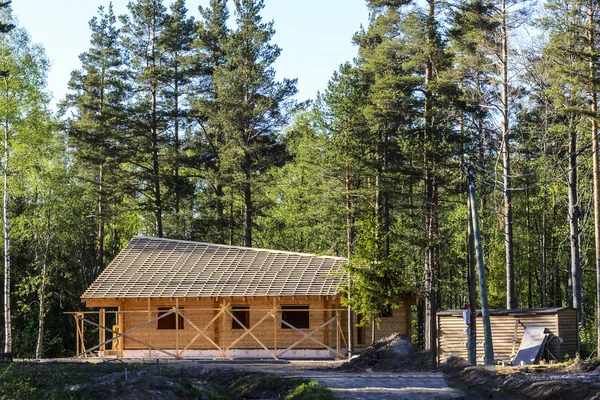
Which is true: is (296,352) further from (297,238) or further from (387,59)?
(297,238)

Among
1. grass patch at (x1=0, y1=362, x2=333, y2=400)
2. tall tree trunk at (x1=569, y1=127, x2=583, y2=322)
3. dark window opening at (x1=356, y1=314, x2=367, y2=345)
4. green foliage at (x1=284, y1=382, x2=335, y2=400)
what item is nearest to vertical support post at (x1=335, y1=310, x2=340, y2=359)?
dark window opening at (x1=356, y1=314, x2=367, y2=345)

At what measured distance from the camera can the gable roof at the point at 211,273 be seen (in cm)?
3253

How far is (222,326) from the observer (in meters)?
33.8

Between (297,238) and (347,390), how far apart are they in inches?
1449

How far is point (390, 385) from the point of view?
63.7 feet

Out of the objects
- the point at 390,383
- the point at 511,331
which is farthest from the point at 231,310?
the point at 390,383

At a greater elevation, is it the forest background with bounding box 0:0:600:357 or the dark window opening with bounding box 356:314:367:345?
the forest background with bounding box 0:0:600:357

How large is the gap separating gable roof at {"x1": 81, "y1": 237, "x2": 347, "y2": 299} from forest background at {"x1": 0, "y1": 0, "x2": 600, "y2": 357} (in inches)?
64.4

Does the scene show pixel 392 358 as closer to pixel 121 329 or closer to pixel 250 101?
pixel 121 329

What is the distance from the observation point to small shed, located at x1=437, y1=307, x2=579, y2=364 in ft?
85.8

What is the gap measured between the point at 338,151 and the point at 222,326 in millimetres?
8072

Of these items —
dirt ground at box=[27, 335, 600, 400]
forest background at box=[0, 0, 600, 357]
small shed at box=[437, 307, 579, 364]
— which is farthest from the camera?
forest background at box=[0, 0, 600, 357]

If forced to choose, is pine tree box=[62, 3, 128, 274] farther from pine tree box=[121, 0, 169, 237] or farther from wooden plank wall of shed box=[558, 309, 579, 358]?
wooden plank wall of shed box=[558, 309, 579, 358]

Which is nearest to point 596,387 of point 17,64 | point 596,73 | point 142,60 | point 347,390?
point 347,390
